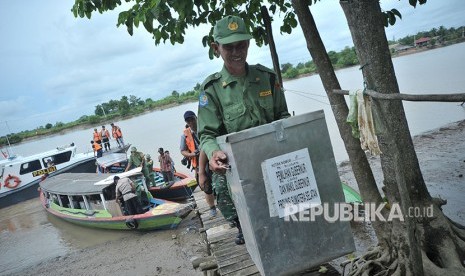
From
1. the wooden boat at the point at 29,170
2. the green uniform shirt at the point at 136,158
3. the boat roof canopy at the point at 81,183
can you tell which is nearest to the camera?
the boat roof canopy at the point at 81,183

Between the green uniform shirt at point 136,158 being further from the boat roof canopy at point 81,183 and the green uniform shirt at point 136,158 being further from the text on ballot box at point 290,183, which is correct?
the text on ballot box at point 290,183

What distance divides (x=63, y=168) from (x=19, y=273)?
10.3m

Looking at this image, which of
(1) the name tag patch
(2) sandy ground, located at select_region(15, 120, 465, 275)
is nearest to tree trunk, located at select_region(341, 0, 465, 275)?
(1) the name tag patch

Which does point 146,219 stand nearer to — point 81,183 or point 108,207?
point 108,207

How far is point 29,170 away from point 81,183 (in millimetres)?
10241

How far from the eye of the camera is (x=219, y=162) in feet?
6.70

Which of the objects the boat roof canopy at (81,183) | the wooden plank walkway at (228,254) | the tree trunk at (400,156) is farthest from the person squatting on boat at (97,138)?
the tree trunk at (400,156)

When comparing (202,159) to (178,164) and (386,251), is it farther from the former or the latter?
(178,164)

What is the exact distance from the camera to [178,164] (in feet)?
67.1

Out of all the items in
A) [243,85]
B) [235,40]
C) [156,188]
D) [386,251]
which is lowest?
[156,188]

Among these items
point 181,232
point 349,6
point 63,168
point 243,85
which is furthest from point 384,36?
point 63,168

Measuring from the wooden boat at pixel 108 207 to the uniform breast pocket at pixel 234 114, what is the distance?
799 centimetres

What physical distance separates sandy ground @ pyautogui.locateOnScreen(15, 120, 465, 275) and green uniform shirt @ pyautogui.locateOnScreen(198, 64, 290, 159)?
5.08 meters

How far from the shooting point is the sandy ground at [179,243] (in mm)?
7820
